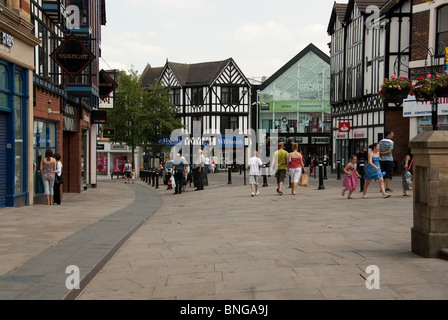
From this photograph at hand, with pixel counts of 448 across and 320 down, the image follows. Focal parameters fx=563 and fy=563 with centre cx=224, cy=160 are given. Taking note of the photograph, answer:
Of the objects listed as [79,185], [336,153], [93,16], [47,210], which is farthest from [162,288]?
[336,153]

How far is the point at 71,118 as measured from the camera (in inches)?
858

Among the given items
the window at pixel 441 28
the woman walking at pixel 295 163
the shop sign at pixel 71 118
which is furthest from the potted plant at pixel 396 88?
the window at pixel 441 28

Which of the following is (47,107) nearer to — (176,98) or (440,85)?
(440,85)

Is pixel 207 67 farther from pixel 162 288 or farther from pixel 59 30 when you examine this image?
pixel 162 288

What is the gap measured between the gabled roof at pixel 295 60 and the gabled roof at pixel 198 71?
18.6ft

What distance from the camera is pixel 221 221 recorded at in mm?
11453

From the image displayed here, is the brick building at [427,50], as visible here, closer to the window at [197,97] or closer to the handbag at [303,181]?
the handbag at [303,181]

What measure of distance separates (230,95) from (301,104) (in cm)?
873

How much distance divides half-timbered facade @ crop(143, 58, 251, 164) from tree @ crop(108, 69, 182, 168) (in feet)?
33.1

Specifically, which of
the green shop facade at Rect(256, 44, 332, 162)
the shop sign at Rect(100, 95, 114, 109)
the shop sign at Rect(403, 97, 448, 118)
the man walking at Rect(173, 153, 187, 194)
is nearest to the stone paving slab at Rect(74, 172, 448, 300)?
the man walking at Rect(173, 153, 187, 194)

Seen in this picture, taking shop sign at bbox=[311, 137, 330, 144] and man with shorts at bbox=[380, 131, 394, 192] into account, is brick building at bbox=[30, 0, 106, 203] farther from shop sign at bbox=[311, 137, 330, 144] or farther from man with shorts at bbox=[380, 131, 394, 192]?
shop sign at bbox=[311, 137, 330, 144]

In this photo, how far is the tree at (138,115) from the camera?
4919cm

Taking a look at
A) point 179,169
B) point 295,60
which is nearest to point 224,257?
point 179,169

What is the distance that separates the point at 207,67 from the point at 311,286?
59204 millimetres
